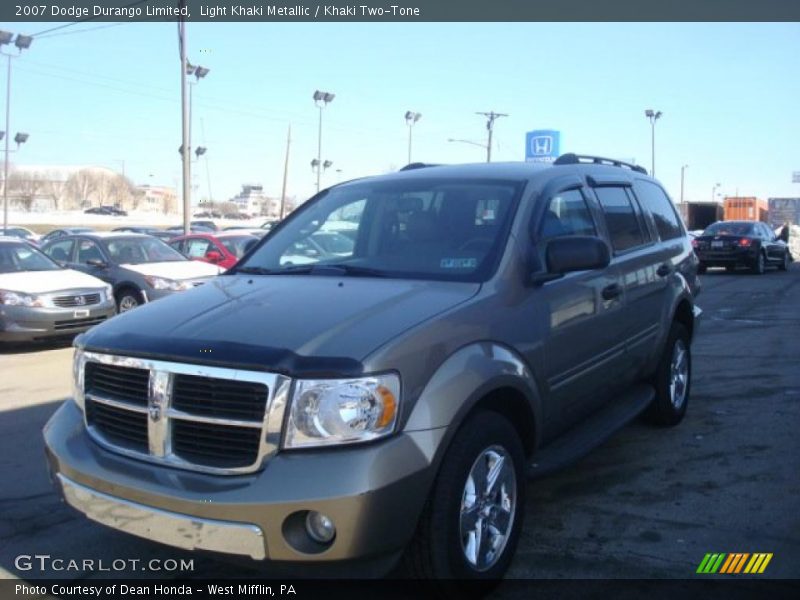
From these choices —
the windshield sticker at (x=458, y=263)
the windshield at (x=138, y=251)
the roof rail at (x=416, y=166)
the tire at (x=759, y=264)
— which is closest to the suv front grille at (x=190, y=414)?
the windshield sticker at (x=458, y=263)

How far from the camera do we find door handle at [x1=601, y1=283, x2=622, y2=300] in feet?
15.3

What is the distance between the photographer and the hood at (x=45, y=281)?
34.6 ft

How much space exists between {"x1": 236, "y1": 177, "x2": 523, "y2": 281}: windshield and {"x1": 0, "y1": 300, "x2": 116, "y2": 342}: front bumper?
6690 mm

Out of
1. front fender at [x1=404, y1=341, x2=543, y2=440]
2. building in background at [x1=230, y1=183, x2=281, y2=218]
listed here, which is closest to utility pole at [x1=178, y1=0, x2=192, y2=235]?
front fender at [x1=404, y1=341, x2=543, y2=440]

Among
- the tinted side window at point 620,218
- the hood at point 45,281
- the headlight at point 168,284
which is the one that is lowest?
the headlight at point 168,284

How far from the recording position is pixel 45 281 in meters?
10.9

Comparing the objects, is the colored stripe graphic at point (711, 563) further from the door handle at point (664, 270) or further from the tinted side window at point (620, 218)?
the door handle at point (664, 270)

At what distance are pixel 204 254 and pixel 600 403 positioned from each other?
12.9 m

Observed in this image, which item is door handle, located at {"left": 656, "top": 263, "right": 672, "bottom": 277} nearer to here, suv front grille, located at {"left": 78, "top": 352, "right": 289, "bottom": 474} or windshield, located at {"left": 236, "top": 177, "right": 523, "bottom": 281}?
windshield, located at {"left": 236, "top": 177, "right": 523, "bottom": 281}

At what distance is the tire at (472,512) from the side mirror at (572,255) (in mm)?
831

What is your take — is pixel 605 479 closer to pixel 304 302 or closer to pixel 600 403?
pixel 600 403

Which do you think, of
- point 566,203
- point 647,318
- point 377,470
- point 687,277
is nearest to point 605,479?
point 647,318

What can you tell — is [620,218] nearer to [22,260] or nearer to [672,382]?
[672,382]

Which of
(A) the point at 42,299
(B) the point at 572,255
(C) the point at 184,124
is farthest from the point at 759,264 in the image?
(B) the point at 572,255
